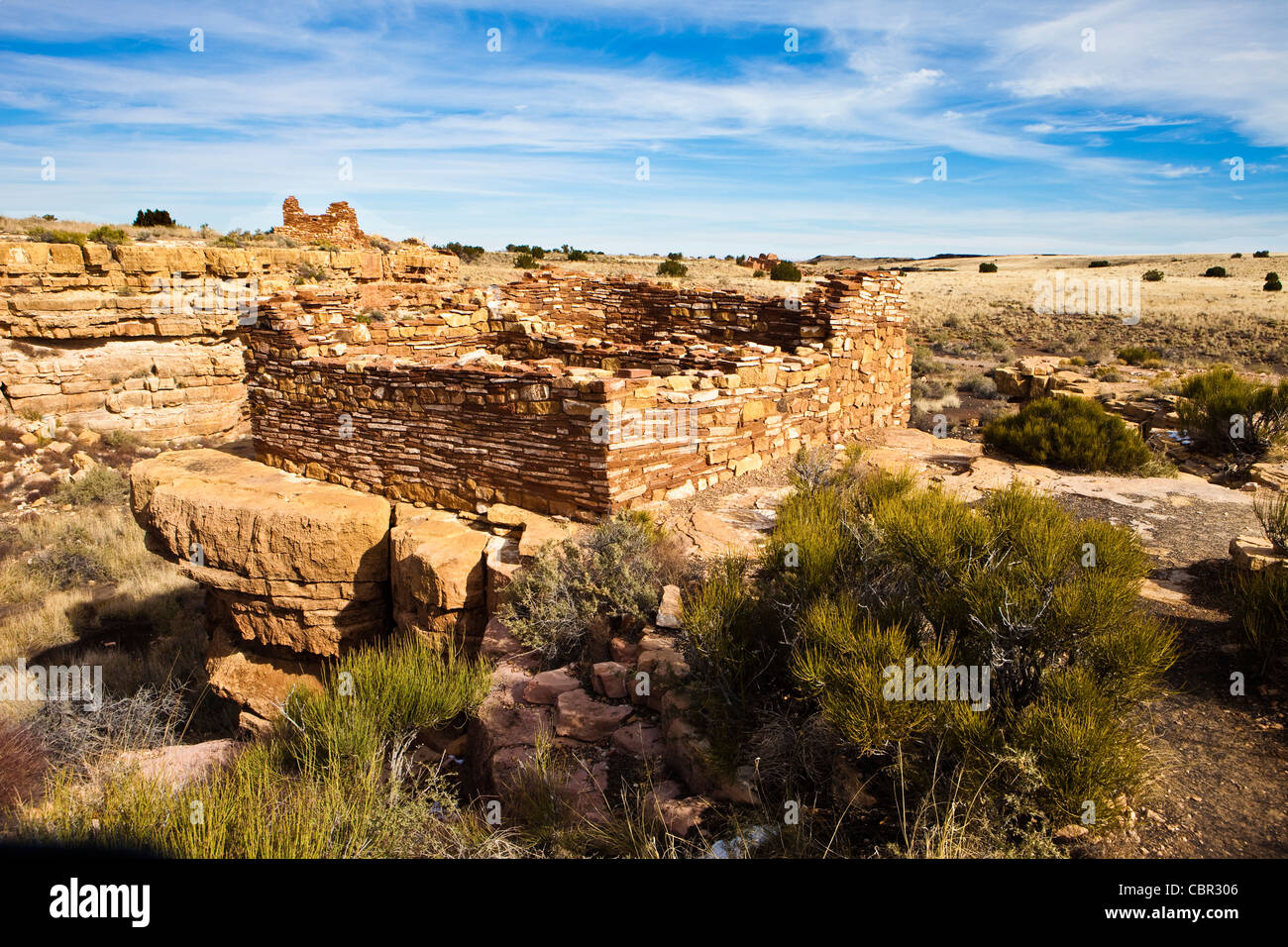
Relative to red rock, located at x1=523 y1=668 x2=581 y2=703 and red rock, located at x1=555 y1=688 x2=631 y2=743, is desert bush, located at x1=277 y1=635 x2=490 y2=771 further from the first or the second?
red rock, located at x1=555 y1=688 x2=631 y2=743

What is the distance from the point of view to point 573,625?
5.17 meters

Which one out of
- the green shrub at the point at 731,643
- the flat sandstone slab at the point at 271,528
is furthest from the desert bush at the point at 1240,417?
the flat sandstone slab at the point at 271,528

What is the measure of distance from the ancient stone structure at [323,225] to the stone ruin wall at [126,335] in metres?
9.49

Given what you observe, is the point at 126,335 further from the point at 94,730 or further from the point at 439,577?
the point at 439,577

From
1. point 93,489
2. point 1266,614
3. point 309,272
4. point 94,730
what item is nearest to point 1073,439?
point 1266,614

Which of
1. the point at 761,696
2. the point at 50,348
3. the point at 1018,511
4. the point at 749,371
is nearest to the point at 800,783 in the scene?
the point at 761,696

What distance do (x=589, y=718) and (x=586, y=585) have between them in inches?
46.2

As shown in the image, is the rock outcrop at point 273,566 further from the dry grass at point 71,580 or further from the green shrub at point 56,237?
the green shrub at point 56,237

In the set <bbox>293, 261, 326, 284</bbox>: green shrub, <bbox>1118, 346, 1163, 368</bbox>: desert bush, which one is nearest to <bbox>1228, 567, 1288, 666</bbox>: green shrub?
<bbox>1118, 346, 1163, 368</bbox>: desert bush

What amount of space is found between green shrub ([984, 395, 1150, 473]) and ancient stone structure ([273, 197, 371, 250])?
2559 cm

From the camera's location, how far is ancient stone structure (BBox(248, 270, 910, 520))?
21.1 feet

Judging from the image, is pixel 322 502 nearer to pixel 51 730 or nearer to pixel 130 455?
pixel 51 730

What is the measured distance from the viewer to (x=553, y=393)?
6.31 m

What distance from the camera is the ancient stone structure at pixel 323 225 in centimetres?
2722
